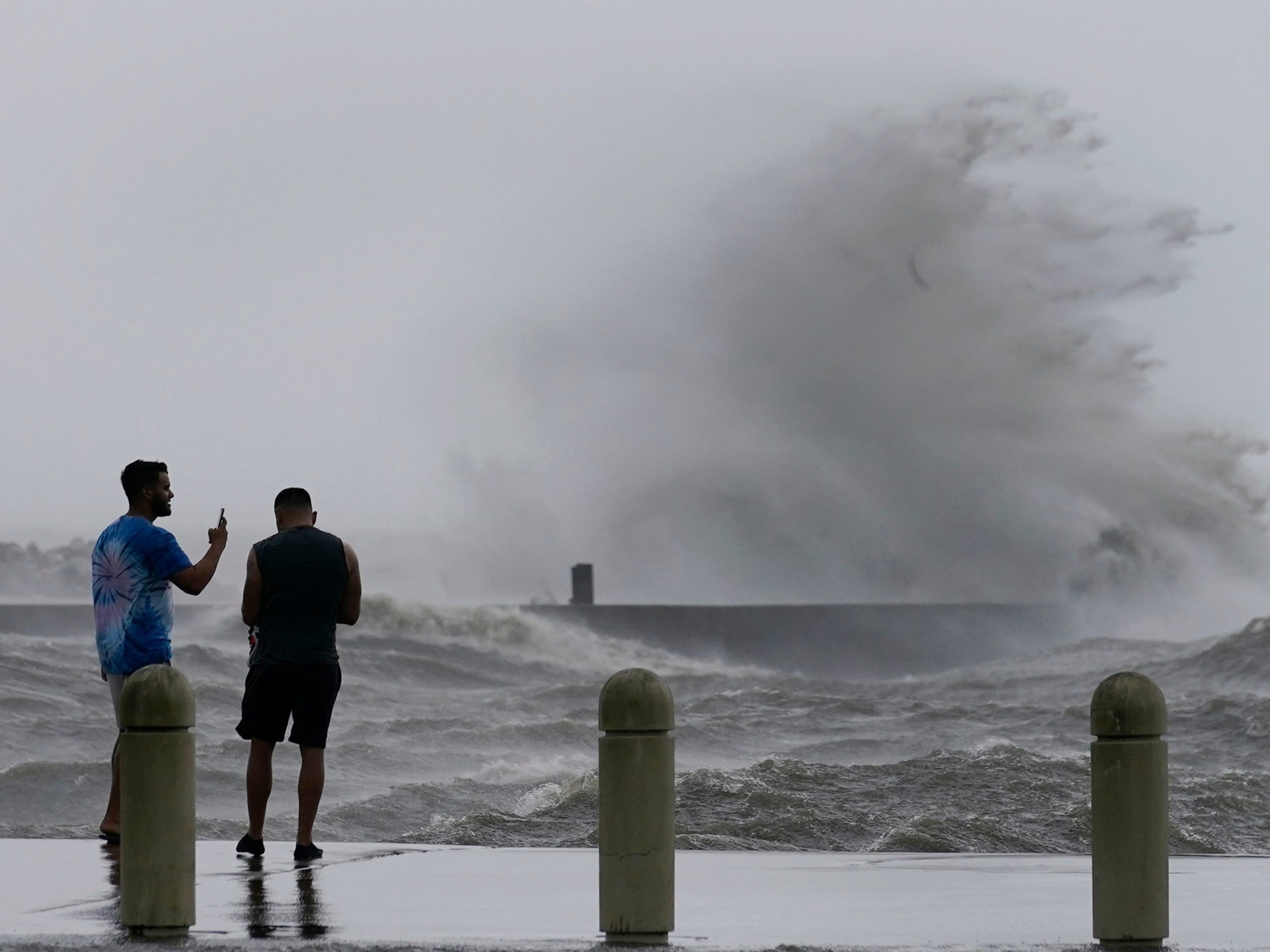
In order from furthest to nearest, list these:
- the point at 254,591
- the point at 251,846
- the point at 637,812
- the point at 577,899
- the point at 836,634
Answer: the point at 836,634 < the point at 251,846 < the point at 254,591 < the point at 577,899 < the point at 637,812

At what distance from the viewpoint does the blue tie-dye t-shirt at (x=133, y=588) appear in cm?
817

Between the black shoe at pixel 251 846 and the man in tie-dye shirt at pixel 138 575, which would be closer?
the man in tie-dye shirt at pixel 138 575

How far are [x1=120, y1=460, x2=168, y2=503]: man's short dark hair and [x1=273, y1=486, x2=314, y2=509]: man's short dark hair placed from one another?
68cm

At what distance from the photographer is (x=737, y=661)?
91.7 metres

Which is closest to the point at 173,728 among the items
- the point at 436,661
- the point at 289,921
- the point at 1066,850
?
the point at 289,921

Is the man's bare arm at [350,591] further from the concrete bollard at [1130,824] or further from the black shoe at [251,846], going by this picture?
the concrete bollard at [1130,824]

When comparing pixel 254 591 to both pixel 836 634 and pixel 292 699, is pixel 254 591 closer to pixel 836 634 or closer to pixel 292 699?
pixel 292 699

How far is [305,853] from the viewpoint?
8594mm

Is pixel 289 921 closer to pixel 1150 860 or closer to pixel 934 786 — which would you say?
pixel 1150 860

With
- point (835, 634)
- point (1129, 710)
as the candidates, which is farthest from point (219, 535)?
point (835, 634)

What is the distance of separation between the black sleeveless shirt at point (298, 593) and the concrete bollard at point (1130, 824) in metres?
3.76

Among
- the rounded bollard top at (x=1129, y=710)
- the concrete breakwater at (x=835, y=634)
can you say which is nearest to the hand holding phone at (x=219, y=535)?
the rounded bollard top at (x=1129, y=710)

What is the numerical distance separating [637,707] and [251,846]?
150 inches

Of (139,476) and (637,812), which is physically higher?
(139,476)
